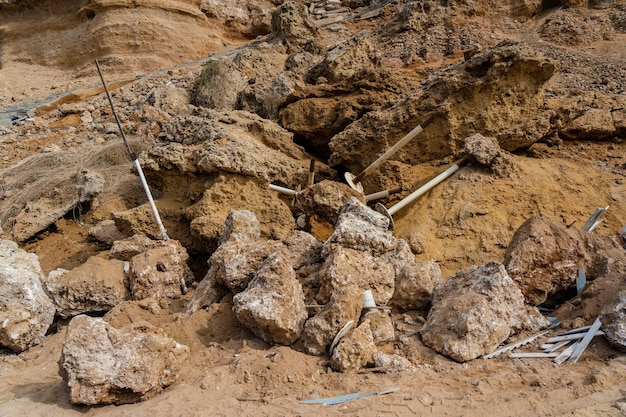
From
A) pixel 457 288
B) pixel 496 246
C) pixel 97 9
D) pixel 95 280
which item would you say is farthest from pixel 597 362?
pixel 97 9

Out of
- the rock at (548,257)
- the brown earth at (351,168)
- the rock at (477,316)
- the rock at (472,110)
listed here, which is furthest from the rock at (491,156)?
the rock at (477,316)

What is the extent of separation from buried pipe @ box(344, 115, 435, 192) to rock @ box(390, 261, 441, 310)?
7.34 ft

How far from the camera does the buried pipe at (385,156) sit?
5749 mm

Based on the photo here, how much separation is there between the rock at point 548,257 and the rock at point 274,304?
5.51 ft

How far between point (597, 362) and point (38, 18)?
58.5 feet

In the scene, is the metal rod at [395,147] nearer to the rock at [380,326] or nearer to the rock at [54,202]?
the rock at [380,326]

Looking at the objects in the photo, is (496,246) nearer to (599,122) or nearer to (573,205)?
(573,205)

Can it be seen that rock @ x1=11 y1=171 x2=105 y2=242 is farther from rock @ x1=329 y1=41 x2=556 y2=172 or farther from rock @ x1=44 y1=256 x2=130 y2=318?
rock @ x1=329 y1=41 x2=556 y2=172

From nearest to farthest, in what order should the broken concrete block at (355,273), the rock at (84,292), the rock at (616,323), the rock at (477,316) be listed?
the rock at (616,323), the rock at (477,316), the broken concrete block at (355,273), the rock at (84,292)

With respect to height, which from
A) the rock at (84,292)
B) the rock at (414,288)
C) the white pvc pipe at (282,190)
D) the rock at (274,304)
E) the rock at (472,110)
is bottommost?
the rock at (84,292)

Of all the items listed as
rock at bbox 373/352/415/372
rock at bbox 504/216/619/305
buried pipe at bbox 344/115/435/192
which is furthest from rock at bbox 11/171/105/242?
rock at bbox 504/216/619/305

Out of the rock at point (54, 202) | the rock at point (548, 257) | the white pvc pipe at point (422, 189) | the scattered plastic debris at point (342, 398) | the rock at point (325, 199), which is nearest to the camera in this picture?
the scattered plastic debris at point (342, 398)

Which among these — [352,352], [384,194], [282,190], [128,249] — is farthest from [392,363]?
[128,249]

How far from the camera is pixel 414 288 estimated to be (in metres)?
3.80
